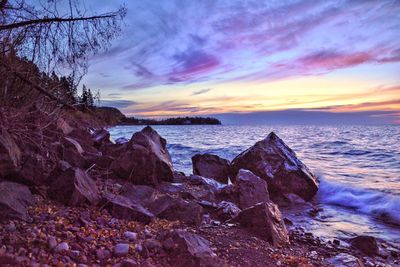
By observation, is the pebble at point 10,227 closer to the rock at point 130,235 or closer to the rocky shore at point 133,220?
the rocky shore at point 133,220

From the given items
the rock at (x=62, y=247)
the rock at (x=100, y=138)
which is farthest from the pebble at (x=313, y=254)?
the rock at (x=100, y=138)

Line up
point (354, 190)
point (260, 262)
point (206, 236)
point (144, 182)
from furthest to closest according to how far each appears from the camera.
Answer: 1. point (354, 190)
2. point (144, 182)
3. point (206, 236)
4. point (260, 262)

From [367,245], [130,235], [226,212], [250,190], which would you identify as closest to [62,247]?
[130,235]

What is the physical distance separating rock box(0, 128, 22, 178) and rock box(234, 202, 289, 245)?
13.1 ft

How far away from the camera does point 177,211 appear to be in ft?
21.4

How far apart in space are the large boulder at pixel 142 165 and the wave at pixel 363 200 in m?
5.83

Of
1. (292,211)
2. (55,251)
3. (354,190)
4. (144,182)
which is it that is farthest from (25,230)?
(354,190)

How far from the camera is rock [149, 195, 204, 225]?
253 inches

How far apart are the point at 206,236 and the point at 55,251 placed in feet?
7.93

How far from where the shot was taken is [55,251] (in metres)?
4.04

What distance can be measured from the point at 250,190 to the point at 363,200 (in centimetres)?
437

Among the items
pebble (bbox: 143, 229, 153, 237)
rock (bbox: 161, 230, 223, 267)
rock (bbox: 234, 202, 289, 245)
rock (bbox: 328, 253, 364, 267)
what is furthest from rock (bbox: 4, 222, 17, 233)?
rock (bbox: 328, 253, 364, 267)

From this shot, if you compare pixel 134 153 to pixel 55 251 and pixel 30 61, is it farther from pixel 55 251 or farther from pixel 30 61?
pixel 55 251

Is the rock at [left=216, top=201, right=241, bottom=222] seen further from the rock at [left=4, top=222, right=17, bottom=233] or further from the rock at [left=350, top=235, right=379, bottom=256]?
the rock at [left=4, top=222, right=17, bottom=233]
